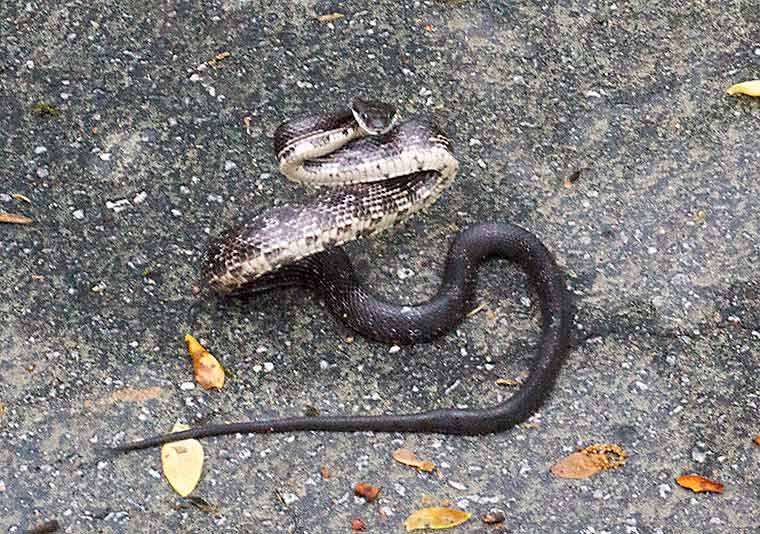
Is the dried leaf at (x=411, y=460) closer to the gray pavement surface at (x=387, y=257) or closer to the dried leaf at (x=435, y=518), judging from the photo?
the gray pavement surface at (x=387, y=257)

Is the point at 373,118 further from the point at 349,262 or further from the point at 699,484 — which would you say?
the point at 699,484

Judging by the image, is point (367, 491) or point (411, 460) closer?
point (367, 491)

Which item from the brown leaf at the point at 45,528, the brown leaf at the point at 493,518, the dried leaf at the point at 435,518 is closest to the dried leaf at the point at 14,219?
the brown leaf at the point at 45,528

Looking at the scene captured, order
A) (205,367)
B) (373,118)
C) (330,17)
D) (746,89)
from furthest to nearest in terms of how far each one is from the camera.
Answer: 1. (330,17)
2. (746,89)
3. (205,367)
4. (373,118)

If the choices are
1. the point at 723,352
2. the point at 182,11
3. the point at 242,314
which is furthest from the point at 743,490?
the point at 182,11

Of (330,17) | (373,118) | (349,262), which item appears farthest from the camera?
(330,17)

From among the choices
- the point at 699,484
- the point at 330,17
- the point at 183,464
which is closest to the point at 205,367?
the point at 183,464

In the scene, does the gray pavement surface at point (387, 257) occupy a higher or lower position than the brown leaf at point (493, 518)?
higher
